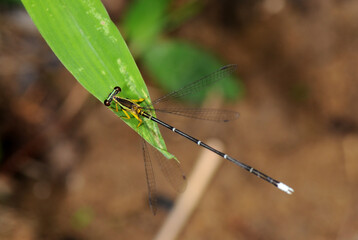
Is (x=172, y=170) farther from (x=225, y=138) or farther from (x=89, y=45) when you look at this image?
(x=225, y=138)

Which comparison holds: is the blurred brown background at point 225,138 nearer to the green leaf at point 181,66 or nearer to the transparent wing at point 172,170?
the green leaf at point 181,66

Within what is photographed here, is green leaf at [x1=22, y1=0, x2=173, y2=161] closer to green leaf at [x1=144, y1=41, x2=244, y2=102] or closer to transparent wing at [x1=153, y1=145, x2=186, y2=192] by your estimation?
transparent wing at [x1=153, y1=145, x2=186, y2=192]

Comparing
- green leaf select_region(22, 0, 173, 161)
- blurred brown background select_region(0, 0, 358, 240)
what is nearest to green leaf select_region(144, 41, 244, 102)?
blurred brown background select_region(0, 0, 358, 240)

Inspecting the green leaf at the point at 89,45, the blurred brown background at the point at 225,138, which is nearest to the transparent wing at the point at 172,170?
the green leaf at the point at 89,45

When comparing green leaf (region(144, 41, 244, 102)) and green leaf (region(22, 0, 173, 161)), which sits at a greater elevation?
green leaf (region(144, 41, 244, 102))

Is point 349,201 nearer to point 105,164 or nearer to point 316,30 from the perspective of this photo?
point 316,30

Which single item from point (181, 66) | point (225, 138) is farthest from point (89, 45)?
point (225, 138)

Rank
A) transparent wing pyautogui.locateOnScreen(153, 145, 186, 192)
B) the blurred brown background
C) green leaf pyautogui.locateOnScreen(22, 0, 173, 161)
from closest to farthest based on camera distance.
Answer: green leaf pyautogui.locateOnScreen(22, 0, 173, 161)
transparent wing pyautogui.locateOnScreen(153, 145, 186, 192)
the blurred brown background
